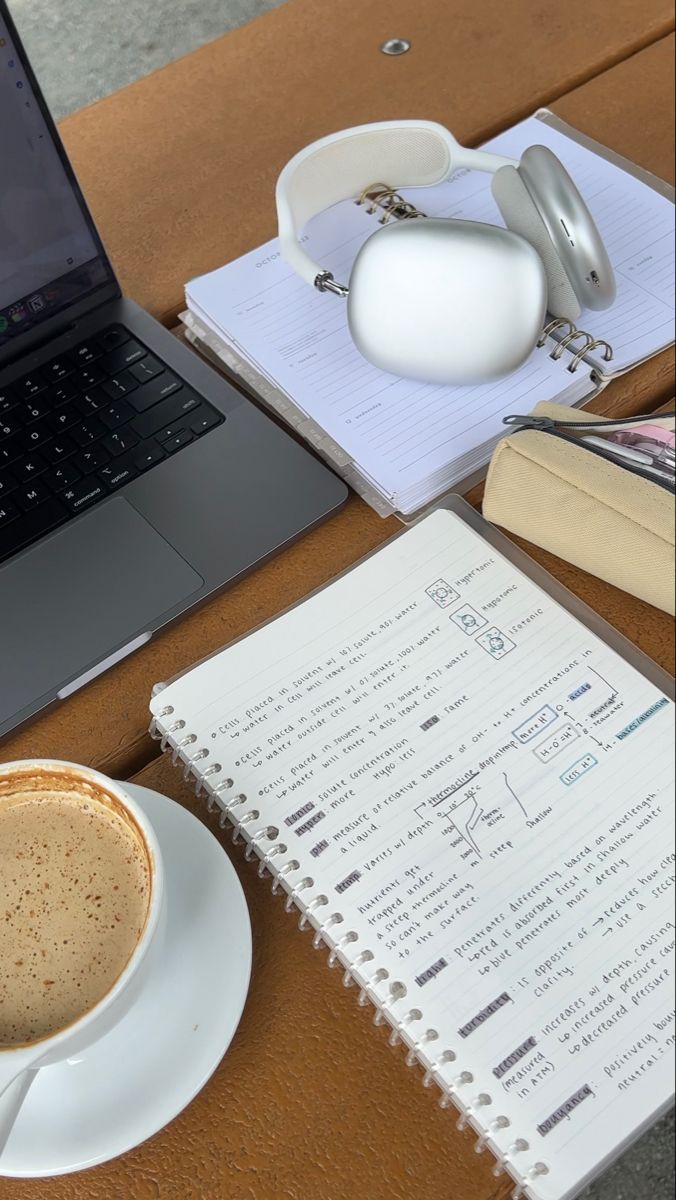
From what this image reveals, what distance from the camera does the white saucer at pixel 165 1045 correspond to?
357 millimetres

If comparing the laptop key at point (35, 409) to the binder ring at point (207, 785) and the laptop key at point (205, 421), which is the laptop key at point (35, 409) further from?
the binder ring at point (207, 785)

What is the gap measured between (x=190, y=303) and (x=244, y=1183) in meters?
0.47

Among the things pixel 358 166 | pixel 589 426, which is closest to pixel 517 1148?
pixel 589 426

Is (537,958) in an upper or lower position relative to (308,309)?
lower

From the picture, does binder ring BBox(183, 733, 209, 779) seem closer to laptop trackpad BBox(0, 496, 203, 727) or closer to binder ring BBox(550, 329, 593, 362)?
laptop trackpad BBox(0, 496, 203, 727)

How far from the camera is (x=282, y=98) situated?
74 centimetres

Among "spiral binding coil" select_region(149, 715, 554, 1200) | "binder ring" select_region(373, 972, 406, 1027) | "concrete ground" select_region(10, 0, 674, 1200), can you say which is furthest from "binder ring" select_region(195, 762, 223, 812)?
"concrete ground" select_region(10, 0, 674, 1200)

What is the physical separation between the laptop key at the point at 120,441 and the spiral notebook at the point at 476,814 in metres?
0.14

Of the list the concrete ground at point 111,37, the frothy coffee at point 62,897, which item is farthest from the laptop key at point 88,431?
the concrete ground at point 111,37

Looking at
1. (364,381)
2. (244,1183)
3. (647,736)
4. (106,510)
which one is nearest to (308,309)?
(364,381)

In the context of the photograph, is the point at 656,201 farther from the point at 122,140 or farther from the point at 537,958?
the point at 537,958

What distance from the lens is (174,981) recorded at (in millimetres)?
385

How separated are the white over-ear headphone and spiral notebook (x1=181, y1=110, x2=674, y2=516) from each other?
0.06ft

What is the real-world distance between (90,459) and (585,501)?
0.26 meters
